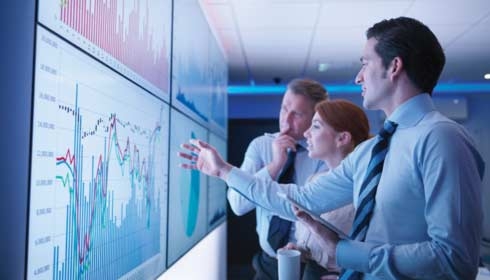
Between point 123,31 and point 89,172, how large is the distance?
50cm

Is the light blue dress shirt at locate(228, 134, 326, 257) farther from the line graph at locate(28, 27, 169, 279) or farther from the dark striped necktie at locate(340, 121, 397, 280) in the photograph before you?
the dark striped necktie at locate(340, 121, 397, 280)

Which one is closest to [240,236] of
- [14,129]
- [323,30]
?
[323,30]

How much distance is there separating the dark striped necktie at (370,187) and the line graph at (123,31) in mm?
831

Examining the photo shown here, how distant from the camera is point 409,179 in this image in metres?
1.07

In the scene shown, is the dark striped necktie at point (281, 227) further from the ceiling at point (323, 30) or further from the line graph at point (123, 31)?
the ceiling at point (323, 30)

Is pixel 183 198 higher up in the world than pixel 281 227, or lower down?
higher up

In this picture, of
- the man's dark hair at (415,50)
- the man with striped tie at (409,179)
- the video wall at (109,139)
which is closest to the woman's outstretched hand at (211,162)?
the video wall at (109,139)

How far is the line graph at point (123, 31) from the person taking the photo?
0.93m

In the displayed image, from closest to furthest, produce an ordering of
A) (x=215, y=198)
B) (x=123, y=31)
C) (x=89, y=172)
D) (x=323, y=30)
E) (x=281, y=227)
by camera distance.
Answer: (x=89, y=172) → (x=123, y=31) → (x=281, y=227) → (x=215, y=198) → (x=323, y=30)

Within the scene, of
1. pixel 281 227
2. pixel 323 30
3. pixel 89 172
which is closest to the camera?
pixel 89 172

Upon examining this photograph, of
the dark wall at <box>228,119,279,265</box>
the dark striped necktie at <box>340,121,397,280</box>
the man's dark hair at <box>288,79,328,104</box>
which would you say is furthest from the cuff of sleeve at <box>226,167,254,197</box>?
the dark wall at <box>228,119,279,265</box>

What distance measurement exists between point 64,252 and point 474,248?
3.22ft

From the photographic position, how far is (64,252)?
36.2 inches

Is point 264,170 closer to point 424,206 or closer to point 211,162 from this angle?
point 211,162
